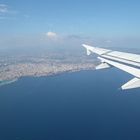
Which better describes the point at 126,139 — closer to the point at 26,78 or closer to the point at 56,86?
the point at 56,86

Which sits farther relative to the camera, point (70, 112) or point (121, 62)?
point (70, 112)

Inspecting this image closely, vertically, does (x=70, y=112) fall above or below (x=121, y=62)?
below

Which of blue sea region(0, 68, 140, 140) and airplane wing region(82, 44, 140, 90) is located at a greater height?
airplane wing region(82, 44, 140, 90)

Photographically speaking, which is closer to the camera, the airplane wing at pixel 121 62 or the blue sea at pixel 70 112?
the airplane wing at pixel 121 62

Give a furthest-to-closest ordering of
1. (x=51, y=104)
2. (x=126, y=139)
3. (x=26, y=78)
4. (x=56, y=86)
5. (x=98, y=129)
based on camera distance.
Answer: (x=26, y=78)
(x=56, y=86)
(x=51, y=104)
(x=98, y=129)
(x=126, y=139)

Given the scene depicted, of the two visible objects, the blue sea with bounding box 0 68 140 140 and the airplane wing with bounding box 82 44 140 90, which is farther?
the blue sea with bounding box 0 68 140 140

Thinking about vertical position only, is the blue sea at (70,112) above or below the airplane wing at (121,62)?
below

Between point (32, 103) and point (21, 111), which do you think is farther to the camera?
point (32, 103)

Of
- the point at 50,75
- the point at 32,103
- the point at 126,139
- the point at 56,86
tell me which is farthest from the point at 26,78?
the point at 126,139
